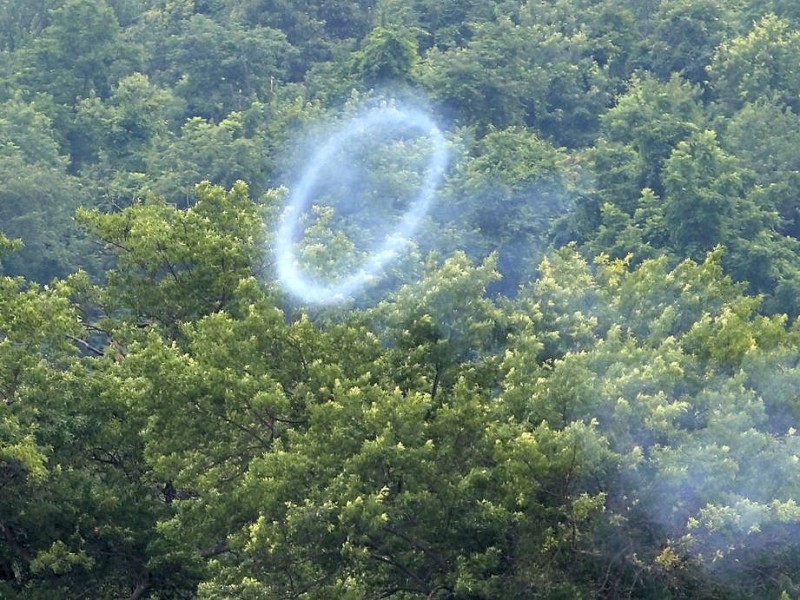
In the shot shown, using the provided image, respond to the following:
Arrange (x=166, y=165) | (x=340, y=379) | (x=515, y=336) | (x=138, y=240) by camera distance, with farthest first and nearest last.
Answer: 1. (x=166, y=165)
2. (x=138, y=240)
3. (x=515, y=336)
4. (x=340, y=379)

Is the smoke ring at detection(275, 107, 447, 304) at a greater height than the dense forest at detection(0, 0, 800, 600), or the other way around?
the smoke ring at detection(275, 107, 447, 304)

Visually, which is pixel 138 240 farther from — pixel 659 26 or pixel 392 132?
pixel 659 26

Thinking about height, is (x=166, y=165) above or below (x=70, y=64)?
below

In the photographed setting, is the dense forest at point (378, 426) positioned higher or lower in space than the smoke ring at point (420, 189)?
lower

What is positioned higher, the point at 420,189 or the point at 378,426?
the point at 420,189

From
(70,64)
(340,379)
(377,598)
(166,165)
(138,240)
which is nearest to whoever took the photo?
(377,598)

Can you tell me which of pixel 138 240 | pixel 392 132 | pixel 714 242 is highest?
pixel 392 132

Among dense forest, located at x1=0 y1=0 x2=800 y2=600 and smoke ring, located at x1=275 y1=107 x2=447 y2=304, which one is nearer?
dense forest, located at x1=0 y1=0 x2=800 y2=600

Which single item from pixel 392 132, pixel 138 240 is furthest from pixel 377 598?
pixel 392 132

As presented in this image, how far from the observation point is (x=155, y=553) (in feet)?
68.6

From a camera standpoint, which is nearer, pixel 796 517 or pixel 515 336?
pixel 796 517

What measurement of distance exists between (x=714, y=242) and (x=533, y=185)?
4.91 metres

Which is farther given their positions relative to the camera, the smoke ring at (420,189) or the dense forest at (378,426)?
the smoke ring at (420,189)

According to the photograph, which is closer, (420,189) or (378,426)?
(378,426)
